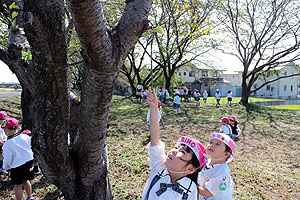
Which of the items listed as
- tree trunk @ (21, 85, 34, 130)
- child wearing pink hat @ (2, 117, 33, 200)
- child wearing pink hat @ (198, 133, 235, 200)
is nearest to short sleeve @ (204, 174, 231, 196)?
child wearing pink hat @ (198, 133, 235, 200)

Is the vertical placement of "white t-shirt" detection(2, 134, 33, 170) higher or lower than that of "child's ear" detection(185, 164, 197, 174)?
lower

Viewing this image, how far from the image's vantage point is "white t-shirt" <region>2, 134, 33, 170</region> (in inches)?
145

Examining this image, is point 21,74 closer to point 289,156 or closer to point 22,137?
point 22,137

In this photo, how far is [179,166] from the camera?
6.07 feet

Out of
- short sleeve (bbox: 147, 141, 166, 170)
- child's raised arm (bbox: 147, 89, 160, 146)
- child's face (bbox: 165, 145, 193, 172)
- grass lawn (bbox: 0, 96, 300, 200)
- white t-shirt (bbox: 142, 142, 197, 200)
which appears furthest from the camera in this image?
grass lawn (bbox: 0, 96, 300, 200)

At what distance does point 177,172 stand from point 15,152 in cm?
329

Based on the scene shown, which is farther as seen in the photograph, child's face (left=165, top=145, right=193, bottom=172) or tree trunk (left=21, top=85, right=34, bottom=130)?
tree trunk (left=21, top=85, right=34, bottom=130)

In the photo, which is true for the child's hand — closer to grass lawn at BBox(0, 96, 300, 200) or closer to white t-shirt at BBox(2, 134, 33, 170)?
grass lawn at BBox(0, 96, 300, 200)

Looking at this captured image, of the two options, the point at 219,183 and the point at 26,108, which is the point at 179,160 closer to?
the point at 219,183

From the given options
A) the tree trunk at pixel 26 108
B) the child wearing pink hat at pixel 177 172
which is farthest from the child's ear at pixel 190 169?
the tree trunk at pixel 26 108

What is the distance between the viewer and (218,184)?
2221 mm

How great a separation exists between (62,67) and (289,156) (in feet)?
25.7

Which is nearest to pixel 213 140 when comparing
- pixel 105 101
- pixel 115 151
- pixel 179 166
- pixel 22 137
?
pixel 179 166

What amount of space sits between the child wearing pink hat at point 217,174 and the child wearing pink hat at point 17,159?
10.3ft
